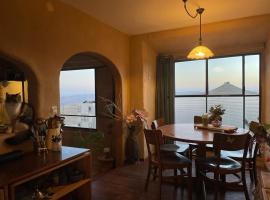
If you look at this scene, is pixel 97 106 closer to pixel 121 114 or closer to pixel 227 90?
pixel 121 114

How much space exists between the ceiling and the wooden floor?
8.17ft

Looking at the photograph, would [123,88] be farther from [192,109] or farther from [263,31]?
[263,31]

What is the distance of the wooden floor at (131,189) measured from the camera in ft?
9.54

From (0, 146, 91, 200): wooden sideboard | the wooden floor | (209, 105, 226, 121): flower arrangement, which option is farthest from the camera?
(209, 105, 226, 121): flower arrangement

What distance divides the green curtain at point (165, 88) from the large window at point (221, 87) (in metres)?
0.25

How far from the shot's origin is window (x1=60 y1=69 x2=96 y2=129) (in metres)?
5.12

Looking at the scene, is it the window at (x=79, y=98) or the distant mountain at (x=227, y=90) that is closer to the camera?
the distant mountain at (x=227, y=90)

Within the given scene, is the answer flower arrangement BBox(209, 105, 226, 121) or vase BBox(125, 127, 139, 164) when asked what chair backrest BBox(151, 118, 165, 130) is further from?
flower arrangement BBox(209, 105, 226, 121)

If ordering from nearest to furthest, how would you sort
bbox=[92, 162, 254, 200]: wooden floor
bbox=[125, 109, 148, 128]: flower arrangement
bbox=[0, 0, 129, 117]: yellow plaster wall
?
bbox=[0, 0, 129, 117]: yellow plaster wall
bbox=[92, 162, 254, 200]: wooden floor
bbox=[125, 109, 148, 128]: flower arrangement

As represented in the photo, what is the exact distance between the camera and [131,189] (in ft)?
10.3

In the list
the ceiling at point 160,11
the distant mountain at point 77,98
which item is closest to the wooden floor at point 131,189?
the distant mountain at point 77,98

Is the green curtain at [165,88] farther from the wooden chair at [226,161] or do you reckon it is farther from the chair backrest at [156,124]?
the wooden chair at [226,161]

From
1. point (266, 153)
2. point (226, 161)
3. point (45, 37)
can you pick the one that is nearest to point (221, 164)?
point (226, 161)

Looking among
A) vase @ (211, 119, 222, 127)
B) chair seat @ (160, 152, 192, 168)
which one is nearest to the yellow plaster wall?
chair seat @ (160, 152, 192, 168)
